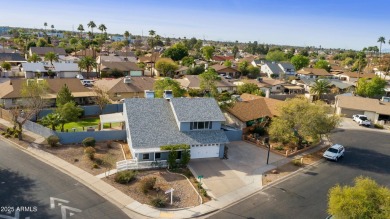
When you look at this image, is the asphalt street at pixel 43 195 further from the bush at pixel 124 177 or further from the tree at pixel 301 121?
the tree at pixel 301 121

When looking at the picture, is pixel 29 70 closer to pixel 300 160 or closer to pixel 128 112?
pixel 128 112

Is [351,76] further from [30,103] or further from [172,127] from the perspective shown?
[30,103]

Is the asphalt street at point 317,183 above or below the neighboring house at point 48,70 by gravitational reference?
below

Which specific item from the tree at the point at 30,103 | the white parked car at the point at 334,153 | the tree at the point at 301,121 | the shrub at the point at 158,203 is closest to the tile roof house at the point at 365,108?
the tree at the point at 301,121

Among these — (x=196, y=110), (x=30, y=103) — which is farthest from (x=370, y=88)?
(x=30, y=103)

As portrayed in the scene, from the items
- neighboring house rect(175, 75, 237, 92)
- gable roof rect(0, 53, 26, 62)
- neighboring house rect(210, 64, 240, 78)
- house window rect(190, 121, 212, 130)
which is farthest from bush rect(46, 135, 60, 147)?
gable roof rect(0, 53, 26, 62)

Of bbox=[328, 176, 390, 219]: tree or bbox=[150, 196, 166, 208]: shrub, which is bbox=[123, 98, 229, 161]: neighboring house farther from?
bbox=[328, 176, 390, 219]: tree

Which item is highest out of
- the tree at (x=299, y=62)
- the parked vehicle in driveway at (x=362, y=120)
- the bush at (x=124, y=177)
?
the tree at (x=299, y=62)

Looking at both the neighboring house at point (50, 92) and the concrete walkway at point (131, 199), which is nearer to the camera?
the concrete walkway at point (131, 199)
